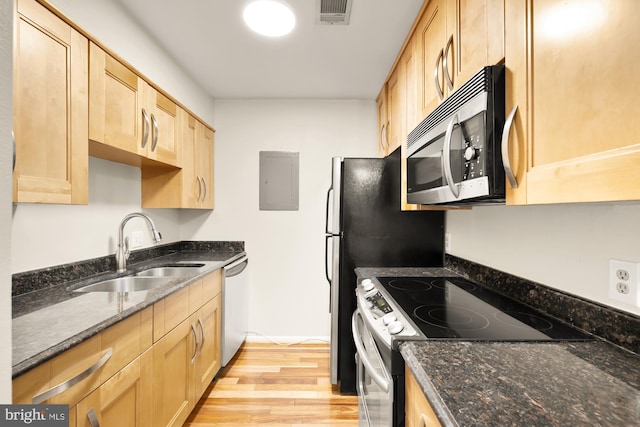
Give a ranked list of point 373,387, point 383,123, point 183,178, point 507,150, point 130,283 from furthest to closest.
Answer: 1. point 383,123
2. point 183,178
3. point 130,283
4. point 373,387
5. point 507,150

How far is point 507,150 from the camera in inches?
31.9

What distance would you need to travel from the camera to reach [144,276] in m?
1.94

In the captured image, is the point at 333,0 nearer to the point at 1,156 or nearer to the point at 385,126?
the point at 385,126

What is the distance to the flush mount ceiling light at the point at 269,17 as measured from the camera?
164cm

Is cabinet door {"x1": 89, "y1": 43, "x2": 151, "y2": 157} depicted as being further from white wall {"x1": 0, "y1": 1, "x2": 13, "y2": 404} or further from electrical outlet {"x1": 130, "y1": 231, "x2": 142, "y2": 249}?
white wall {"x1": 0, "y1": 1, "x2": 13, "y2": 404}

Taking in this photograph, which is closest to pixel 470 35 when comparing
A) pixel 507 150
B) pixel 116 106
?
pixel 507 150

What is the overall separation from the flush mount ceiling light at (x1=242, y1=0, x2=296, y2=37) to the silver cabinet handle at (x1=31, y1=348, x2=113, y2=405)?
71.2 inches

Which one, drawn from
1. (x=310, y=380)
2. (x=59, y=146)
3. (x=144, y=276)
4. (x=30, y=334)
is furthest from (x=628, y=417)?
(x=144, y=276)

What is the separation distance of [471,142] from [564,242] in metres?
0.55

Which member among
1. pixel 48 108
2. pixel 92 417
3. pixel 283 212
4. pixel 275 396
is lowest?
pixel 275 396

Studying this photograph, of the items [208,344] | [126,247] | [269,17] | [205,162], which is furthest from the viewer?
[205,162]

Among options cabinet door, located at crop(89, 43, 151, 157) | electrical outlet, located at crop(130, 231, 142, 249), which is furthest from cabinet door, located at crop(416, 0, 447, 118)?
electrical outlet, located at crop(130, 231, 142, 249)

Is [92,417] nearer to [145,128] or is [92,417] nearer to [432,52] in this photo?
[145,128]

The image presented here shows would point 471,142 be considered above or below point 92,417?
above
